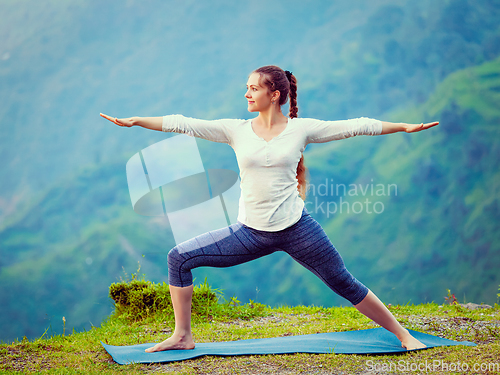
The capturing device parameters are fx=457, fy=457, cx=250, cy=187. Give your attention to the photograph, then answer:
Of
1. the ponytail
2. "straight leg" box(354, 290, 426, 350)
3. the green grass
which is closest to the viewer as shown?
the green grass

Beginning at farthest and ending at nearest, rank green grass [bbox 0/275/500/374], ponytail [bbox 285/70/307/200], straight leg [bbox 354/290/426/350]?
ponytail [bbox 285/70/307/200] < straight leg [bbox 354/290/426/350] < green grass [bbox 0/275/500/374]

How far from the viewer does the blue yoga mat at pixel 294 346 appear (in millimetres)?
3283

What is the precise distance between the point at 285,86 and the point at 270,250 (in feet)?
3.79

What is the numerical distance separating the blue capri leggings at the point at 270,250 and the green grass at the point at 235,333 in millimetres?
573

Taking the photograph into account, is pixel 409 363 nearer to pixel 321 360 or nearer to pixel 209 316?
pixel 321 360

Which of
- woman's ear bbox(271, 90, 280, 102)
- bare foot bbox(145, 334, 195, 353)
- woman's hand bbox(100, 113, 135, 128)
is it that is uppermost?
woman's ear bbox(271, 90, 280, 102)

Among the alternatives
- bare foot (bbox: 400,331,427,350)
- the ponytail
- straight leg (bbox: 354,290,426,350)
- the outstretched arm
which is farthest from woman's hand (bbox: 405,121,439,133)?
the outstretched arm

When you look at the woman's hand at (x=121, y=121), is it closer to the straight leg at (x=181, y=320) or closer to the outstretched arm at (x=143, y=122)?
the outstretched arm at (x=143, y=122)

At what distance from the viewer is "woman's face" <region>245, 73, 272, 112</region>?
3.12 metres

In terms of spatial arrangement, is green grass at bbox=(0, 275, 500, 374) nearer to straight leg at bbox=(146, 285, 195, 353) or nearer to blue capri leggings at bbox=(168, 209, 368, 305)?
straight leg at bbox=(146, 285, 195, 353)

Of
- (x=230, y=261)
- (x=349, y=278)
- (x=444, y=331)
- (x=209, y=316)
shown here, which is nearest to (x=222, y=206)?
(x=230, y=261)

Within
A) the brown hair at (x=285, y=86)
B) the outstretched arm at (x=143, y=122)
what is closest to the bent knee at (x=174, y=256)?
the outstretched arm at (x=143, y=122)

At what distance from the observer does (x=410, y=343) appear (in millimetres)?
3312

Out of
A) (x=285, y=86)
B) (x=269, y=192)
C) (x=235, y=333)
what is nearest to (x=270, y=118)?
(x=285, y=86)
